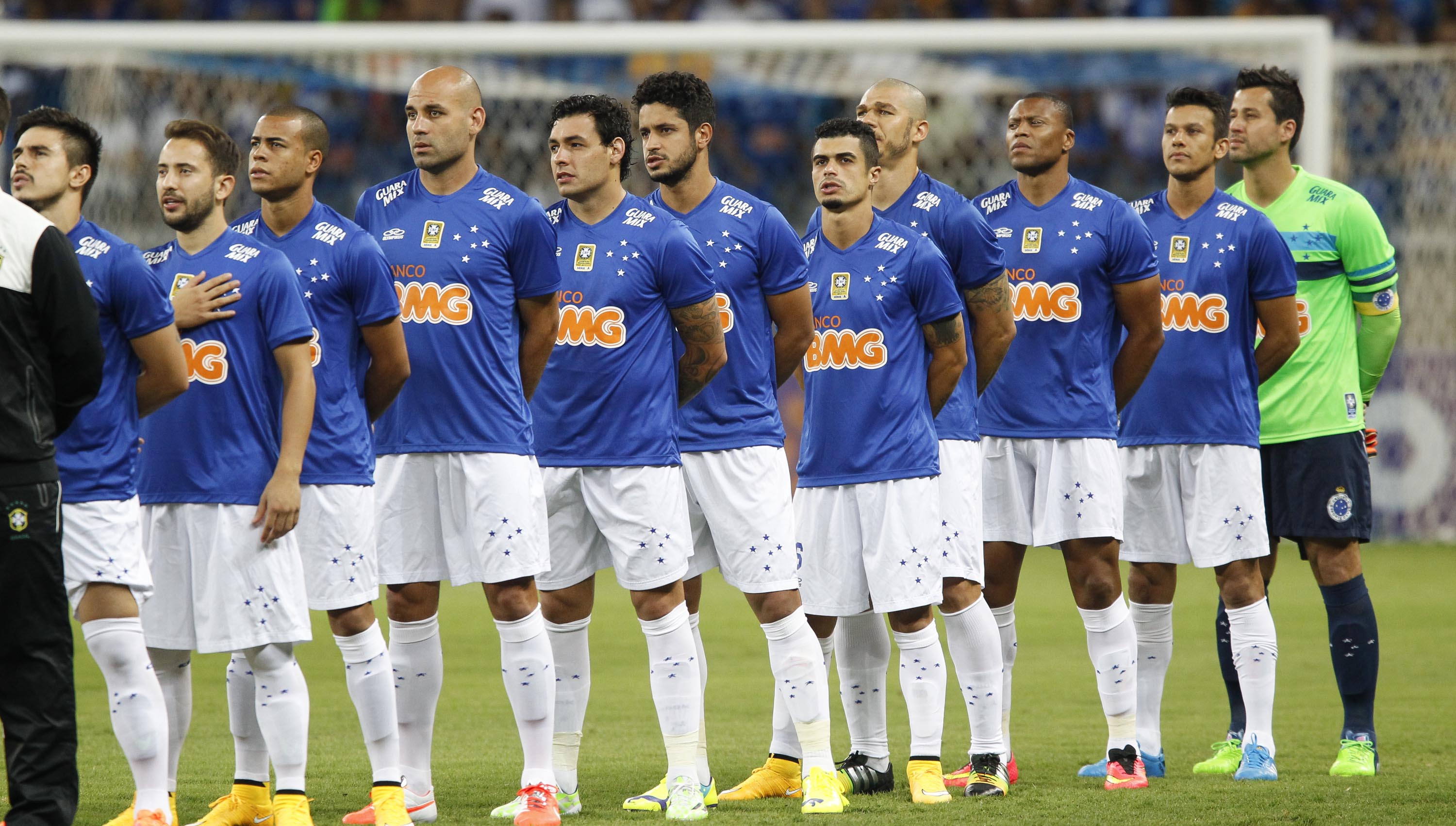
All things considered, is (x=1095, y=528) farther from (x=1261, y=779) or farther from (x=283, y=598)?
(x=283, y=598)

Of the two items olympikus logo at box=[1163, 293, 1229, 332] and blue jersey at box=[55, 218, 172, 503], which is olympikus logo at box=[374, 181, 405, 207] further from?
olympikus logo at box=[1163, 293, 1229, 332]

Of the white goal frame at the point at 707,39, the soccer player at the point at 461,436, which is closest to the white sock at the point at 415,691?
the soccer player at the point at 461,436

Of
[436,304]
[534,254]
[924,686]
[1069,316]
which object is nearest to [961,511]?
[924,686]

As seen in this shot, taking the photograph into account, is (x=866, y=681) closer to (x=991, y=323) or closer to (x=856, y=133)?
(x=991, y=323)

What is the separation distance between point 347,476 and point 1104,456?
9.44 feet

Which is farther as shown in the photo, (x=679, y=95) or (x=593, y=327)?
(x=679, y=95)

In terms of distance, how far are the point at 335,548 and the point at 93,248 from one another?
1.16 meters

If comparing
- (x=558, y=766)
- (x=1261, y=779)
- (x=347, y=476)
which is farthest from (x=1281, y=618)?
(x=347, y=476)

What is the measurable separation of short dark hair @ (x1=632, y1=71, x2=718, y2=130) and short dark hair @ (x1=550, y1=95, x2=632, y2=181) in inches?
4.6

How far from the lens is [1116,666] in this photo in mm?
6465

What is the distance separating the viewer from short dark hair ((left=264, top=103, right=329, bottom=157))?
5551 mm

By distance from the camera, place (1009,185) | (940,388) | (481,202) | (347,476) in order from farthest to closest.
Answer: (1009,185) → (940,388) → (481,202) → (347,476)

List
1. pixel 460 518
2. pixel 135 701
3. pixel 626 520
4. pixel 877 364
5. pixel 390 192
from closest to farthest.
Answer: pixel 135 701 → pixel 460 518 → pixel 626 520 → pixel 390 192 → pixel 877 364

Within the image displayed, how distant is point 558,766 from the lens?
5.93m
